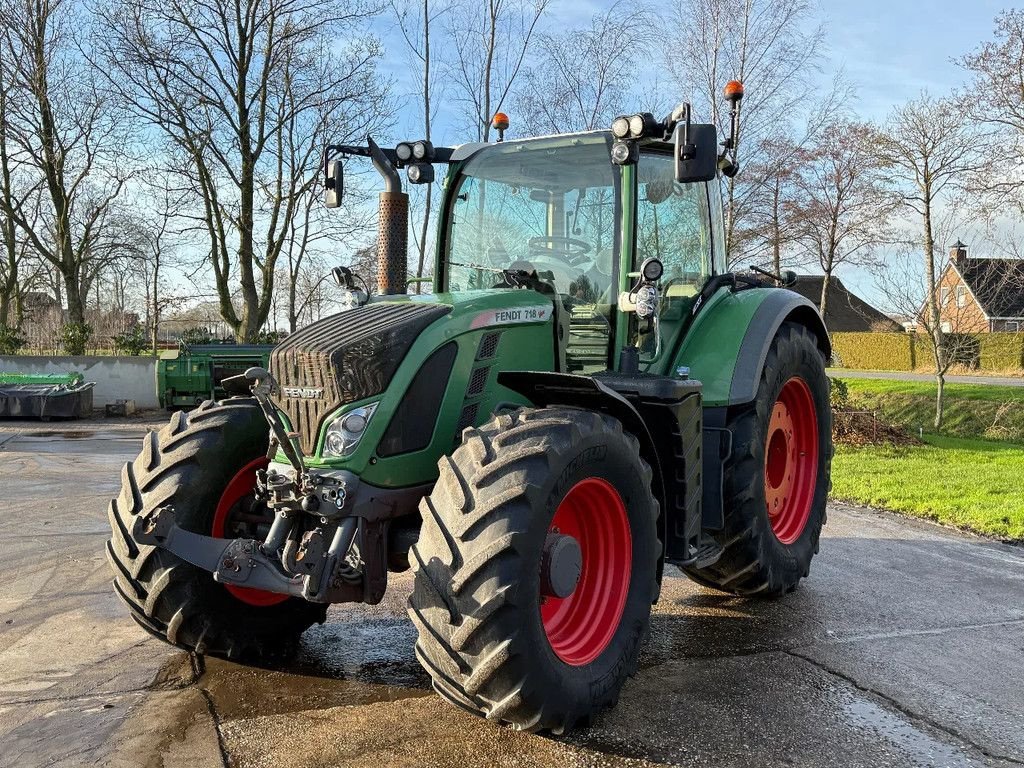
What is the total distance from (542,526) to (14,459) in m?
10.3

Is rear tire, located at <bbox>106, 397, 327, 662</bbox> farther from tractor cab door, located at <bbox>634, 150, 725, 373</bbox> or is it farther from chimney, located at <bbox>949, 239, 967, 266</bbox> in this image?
chimney, located at <bbox>949, 239, 967, 266</bbox>

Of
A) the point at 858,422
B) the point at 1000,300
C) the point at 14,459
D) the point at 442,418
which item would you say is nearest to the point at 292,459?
the point at 442,418

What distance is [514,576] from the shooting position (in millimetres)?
2846

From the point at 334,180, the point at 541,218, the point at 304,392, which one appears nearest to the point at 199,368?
the point at 334,180

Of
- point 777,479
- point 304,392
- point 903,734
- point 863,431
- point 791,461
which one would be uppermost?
point 304,392

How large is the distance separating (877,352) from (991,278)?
67.1 ft

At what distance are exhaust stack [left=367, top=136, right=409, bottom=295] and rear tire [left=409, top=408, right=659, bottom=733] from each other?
1577mm

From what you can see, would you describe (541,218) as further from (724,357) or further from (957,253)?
(957,253)


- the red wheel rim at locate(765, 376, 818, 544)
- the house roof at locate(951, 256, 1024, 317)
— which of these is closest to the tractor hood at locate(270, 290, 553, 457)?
the red wheel rim at locate(765, 376, 818, 544)

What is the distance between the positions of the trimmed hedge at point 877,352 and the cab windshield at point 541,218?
31761 millimetres

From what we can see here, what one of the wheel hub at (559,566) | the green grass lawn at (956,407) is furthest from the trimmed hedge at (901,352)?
the wheel hub at (559,566)

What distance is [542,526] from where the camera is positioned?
118 inches

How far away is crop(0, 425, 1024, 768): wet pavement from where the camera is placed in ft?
10.3

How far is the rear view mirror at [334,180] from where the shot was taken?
4.57 m
